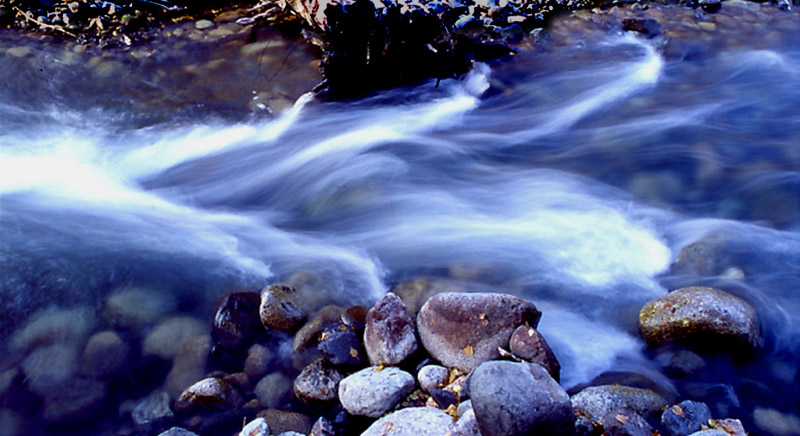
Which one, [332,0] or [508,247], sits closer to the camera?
[508,247]

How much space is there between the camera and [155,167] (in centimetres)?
600

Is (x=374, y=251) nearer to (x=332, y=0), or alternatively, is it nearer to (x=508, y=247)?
(x=508, y=247)

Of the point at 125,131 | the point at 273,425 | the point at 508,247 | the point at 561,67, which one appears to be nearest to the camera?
the point at 273,425

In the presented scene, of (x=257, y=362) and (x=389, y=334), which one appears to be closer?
(x=389, y=334)

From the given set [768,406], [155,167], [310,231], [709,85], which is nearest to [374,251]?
[310,231]

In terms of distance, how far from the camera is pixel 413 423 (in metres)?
3.14

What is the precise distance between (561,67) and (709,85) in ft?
5.59

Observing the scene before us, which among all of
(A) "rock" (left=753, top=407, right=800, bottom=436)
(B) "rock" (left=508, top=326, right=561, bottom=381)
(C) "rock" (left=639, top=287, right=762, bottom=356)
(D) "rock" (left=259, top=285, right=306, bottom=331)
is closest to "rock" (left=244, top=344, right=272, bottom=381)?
(D) "rock" (left=259, top=285, right=306, bottom=331)

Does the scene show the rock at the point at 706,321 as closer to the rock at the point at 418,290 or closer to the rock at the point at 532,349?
the rock at the point at 532,349

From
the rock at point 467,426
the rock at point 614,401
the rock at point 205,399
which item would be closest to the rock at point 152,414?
the rock at point 205,399

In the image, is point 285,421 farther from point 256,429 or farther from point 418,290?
point 418,290

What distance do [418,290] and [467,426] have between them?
1647mm

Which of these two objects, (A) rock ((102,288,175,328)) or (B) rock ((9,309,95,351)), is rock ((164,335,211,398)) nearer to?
(A) rock ((102,288,175,328))

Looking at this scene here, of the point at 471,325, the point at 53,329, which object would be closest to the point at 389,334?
the point at 471,325
